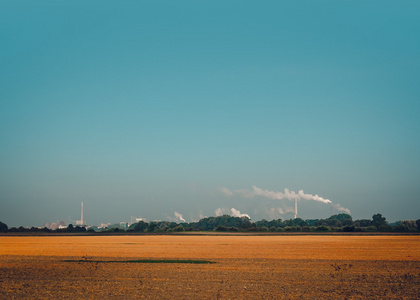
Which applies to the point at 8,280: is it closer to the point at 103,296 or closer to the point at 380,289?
the point at 103,296

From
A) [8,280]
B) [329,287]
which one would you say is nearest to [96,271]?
[8,280]

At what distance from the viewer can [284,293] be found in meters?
24.8

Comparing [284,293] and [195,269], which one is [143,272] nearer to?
[195,269]

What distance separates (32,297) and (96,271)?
1311cm

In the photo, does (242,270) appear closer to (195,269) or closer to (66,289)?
(195,269)

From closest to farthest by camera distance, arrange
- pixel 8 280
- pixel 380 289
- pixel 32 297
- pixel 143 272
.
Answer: pixel 32 297 → pixel 380 289 → pixel 8 280 → pixel 143 272

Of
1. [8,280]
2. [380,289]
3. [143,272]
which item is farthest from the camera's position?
[143,272]

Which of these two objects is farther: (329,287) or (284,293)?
(329,287)

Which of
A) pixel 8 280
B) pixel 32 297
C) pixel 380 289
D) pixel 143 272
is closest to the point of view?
pixel 32 297

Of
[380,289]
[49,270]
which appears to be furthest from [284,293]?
[49,270]

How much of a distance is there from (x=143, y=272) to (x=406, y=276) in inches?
764

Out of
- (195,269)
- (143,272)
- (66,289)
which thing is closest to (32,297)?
(66,289)

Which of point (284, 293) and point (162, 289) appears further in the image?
point (162, 289)

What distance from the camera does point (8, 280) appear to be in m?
30.7
